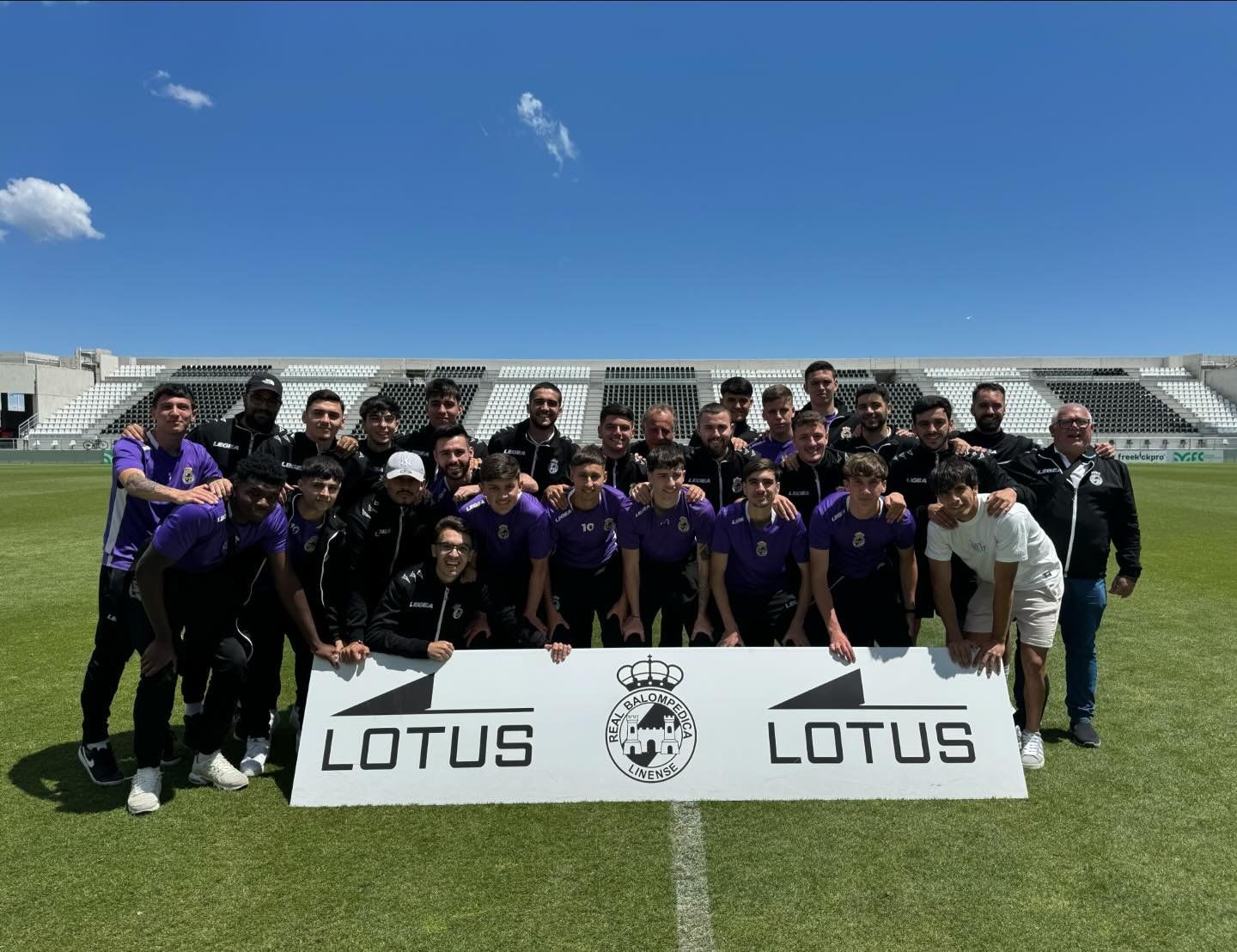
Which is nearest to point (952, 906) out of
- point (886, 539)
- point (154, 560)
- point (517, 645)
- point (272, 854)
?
point (886, 539)

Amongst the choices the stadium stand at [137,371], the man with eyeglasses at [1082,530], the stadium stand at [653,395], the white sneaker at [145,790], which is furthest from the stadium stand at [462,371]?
the man with eyeglasses at [1082,530]

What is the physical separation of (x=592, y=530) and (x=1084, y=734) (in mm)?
3333

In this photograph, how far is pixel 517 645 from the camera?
4.18 meters

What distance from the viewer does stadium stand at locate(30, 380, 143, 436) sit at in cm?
4859

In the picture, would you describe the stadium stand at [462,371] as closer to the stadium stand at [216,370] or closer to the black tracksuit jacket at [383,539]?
the stadium stand at [216,370]

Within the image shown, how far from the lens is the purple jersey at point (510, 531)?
14.5ft

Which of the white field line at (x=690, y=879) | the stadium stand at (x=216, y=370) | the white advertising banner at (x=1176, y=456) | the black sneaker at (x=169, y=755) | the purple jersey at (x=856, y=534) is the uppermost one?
the stadium stand at (x=216, y=370)

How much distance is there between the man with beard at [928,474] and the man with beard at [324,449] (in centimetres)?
383

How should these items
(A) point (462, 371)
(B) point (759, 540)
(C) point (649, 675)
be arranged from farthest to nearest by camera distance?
(A) point (462, 371) < (B) point (759, 540) < (C) point (649, 675)

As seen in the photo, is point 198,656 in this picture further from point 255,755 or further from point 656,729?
point 656,729

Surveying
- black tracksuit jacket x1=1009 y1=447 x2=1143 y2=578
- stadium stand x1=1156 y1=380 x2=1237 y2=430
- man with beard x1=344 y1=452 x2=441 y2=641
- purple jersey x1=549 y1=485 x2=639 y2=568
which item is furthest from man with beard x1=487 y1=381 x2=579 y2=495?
stadium stand x1=1156 y1=380 x2=1237 y2=430

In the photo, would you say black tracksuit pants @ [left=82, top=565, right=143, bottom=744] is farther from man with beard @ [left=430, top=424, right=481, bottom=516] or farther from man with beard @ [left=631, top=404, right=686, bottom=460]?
man with beard @ [left=631, top=404, right=686, bottom=460]

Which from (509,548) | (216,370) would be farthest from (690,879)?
(216,370)

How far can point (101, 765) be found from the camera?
3.79 metres
